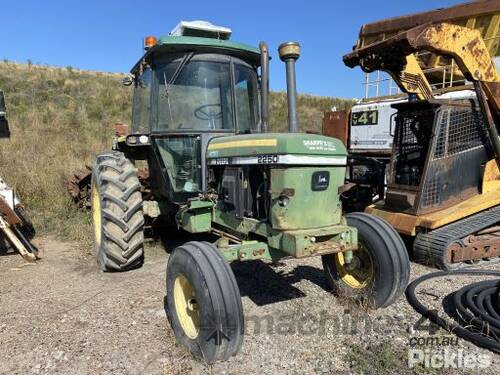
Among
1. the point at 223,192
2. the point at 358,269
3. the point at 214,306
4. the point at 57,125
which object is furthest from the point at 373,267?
the point at 57,125

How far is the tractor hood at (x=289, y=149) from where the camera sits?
3289mm

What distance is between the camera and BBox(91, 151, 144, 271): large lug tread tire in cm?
451

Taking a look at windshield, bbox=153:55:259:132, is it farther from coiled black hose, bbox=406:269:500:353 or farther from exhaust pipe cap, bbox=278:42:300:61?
coiled black hose, bbox=406:269:500:353

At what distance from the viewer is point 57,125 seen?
572 inches

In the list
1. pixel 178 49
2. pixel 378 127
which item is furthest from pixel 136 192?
pixel 378 127

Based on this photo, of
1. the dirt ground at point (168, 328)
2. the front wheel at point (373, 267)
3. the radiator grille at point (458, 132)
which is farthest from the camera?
the radiator grille at point (458, 132)

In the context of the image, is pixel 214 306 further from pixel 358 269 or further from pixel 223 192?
pixel 358 269

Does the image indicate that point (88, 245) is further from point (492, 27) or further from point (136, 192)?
point (492, 27)

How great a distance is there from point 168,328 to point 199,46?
2.76 meters

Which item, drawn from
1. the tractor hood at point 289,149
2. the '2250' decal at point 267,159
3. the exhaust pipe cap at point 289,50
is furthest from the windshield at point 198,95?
the '2250' decal at point 267,159

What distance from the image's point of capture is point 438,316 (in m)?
3.73

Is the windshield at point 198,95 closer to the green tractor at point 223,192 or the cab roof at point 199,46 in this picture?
the green tractor at point 223,192

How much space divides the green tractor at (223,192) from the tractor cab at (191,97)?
0.04ft

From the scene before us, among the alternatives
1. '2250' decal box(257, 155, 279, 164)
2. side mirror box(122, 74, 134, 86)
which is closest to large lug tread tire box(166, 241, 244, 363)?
'2250' decal box(257, 155, 279, 164)
